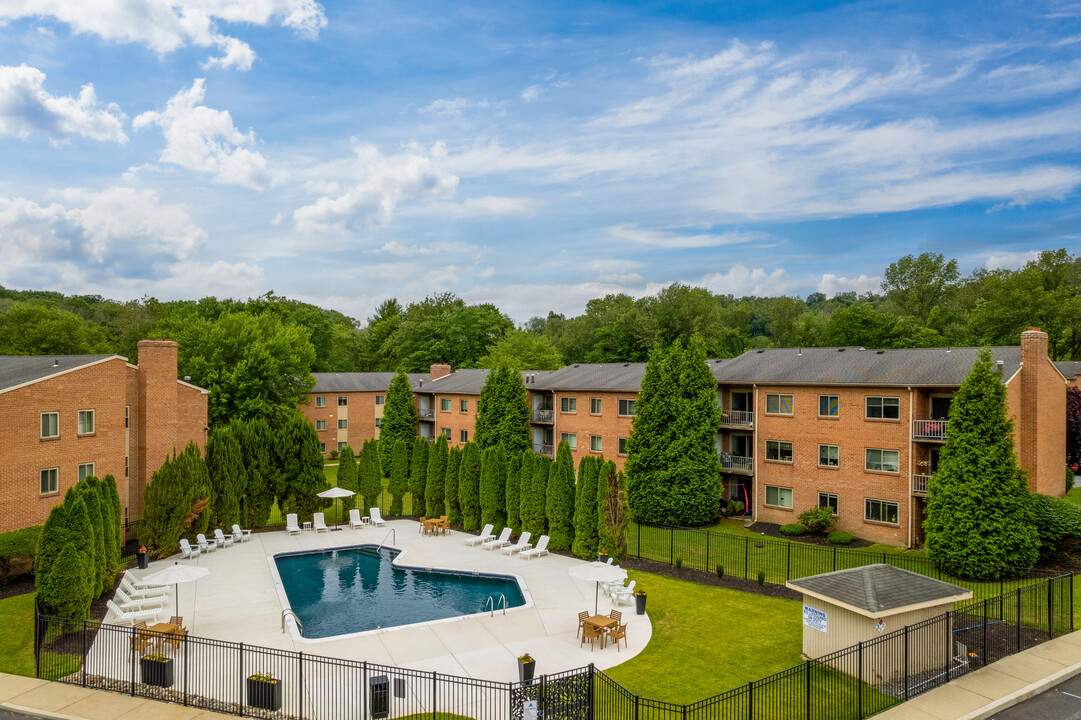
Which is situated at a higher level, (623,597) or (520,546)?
(623,597)

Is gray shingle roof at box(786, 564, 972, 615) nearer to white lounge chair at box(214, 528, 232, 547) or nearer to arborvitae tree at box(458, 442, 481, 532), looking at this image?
arborvitae tree at box(458, 442, 481, 532)

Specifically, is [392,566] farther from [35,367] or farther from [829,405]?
[829,405]

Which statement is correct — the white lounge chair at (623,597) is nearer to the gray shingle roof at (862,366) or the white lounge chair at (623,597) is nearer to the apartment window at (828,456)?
the apartment window at (828,456)

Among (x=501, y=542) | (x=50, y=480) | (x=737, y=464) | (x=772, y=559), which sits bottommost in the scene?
(x=772, y=559)

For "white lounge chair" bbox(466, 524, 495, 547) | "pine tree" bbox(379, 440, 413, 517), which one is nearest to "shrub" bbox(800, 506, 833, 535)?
"white lounge chair" bbox(466, 524, 495, 547)

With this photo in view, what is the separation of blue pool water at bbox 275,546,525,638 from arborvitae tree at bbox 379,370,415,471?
2242cm

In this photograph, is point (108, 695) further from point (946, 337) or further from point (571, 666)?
point (946, 337)

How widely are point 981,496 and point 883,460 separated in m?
6.65

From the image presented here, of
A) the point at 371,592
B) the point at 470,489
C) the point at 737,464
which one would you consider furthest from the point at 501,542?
the point at 737,464

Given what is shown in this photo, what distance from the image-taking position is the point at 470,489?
1248 inches

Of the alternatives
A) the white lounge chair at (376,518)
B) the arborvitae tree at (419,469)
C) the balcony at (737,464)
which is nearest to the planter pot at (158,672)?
the white lounge chair at (376,518)

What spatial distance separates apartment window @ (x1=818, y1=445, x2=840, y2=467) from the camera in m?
31.2

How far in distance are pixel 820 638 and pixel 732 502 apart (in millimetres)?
19582

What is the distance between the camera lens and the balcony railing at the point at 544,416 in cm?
4503
